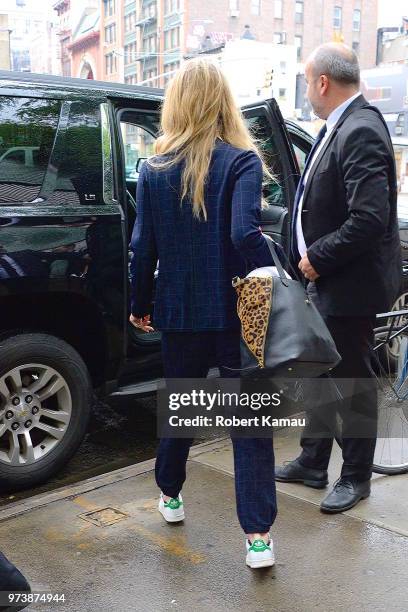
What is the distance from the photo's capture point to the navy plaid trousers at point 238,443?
2.73m

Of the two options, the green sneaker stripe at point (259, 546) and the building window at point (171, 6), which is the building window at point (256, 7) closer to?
the building window at point (171, 6)

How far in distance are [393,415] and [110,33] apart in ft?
328

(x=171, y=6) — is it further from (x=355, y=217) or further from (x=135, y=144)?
(x=355, y=217)

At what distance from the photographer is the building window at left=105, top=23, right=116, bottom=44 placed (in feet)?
310

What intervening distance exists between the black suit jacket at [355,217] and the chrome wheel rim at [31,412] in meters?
1.46

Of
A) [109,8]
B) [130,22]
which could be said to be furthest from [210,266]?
[109,8]

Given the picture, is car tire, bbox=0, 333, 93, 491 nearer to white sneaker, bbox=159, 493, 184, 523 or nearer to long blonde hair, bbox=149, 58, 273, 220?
white sneaker, bbox=159, 493, 184, 523

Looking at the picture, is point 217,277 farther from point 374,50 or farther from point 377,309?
point 374,50

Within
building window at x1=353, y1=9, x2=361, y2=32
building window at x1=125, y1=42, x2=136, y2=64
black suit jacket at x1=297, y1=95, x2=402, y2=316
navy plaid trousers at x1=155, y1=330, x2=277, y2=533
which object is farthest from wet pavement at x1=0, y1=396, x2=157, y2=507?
building window at x1=353, y1=9, x2=361, y2=32

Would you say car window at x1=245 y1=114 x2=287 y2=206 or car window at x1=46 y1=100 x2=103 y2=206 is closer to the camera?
car window at x1=46 y1=100 x2=103 y2=206

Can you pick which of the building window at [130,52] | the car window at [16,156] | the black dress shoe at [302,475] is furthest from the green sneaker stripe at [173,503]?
the building window at [130,52]

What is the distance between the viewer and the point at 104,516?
3.25 m

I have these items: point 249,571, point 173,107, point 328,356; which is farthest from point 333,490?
point 173,107

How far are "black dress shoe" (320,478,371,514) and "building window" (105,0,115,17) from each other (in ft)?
316
